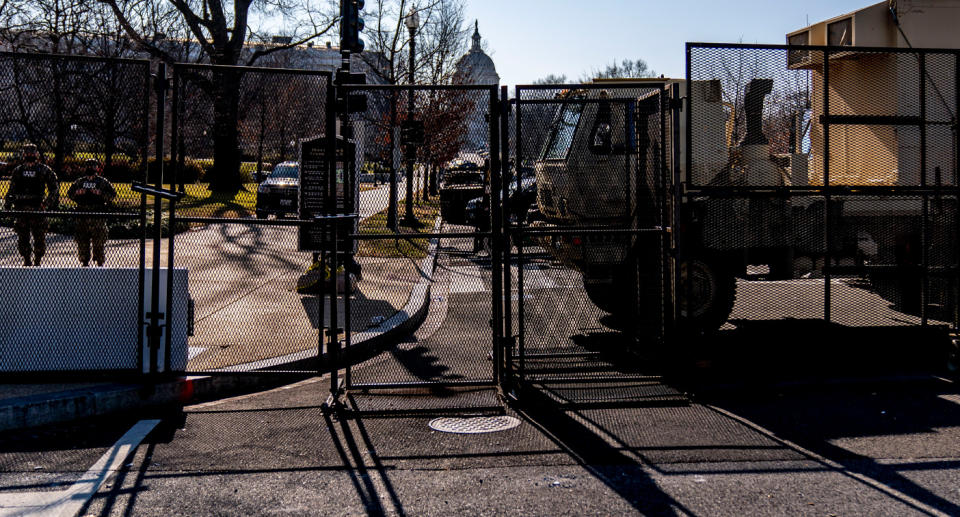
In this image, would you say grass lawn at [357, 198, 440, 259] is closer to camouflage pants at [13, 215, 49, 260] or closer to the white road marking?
the white road marking

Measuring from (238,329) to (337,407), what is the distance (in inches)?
110

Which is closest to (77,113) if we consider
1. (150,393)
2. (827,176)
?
(150,393)

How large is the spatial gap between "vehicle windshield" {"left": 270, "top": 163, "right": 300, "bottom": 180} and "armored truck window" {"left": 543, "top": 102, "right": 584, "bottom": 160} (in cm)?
267

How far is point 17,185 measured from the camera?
293 inches

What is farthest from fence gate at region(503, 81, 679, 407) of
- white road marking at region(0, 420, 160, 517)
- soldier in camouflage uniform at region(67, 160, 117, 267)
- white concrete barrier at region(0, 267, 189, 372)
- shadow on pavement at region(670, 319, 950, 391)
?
soldier in camouflage uniform at region(67, 160, 117, 267)

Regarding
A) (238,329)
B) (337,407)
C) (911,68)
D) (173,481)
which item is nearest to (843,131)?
(911,68)

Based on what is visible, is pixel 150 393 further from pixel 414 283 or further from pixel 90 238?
pixel 414 283

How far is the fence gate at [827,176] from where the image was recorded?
7703 millimetres

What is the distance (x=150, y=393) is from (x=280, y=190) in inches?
116

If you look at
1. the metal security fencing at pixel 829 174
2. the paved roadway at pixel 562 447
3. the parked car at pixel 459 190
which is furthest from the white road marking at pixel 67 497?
the parked car at pixel 459 190

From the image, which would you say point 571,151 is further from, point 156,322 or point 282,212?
point 156,322

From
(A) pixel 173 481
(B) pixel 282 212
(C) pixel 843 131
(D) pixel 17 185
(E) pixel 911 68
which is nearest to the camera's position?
(A) pixel 173 481

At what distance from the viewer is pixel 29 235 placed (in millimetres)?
8453

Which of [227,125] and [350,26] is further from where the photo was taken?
[350,26]
